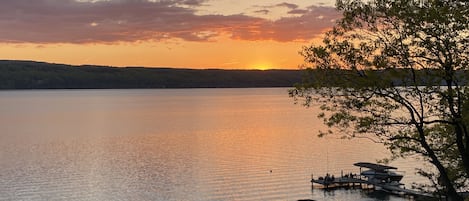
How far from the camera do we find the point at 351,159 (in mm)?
76875

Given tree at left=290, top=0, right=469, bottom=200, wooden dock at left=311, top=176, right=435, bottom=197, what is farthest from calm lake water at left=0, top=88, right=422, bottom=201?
tree at left=290, top=0, right=469, bottom=200

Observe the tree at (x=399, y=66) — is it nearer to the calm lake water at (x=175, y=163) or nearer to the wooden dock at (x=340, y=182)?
the calm lake water at (x=175, y=163)

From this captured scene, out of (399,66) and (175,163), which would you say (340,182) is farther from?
(399,66)

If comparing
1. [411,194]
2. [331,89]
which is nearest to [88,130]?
[411,194]

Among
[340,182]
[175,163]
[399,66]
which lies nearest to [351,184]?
[340,182]

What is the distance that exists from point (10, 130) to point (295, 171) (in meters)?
80.6

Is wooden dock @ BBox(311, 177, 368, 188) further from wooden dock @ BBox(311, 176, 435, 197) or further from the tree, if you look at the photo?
the tree

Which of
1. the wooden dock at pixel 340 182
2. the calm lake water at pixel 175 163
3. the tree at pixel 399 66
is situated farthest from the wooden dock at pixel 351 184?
the tree at pixel 399 66

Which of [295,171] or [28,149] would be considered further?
[28,149]

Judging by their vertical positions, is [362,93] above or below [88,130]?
above

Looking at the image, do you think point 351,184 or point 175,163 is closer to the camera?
point 351,184

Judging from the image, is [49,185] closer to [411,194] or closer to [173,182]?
[173,182]

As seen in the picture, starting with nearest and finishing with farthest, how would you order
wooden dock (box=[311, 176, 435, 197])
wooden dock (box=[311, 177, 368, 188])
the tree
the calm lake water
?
the tree
the calm lake water
wooden dock (box=[311, 176, 435, 197])
wooden dock (box=[311, 177, 368, 188])

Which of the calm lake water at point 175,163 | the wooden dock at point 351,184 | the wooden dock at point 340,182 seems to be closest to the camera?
the calm lake water at point 175,163
